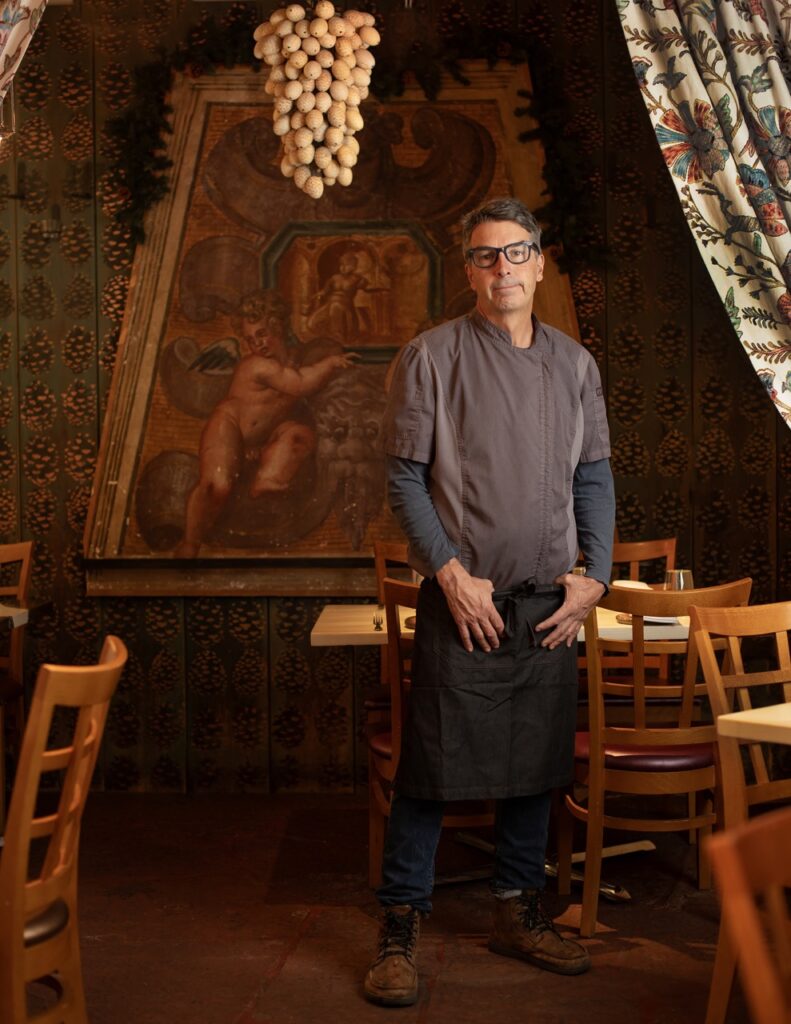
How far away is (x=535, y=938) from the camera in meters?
3.00

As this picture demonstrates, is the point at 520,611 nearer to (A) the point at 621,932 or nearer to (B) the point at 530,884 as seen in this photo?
(B) the point at 530,884

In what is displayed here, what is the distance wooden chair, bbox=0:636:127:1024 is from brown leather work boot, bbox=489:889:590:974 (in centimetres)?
118

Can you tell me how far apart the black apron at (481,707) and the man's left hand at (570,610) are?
0.03 metres

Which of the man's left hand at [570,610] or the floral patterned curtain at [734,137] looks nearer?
the man's left hand at [570,610]

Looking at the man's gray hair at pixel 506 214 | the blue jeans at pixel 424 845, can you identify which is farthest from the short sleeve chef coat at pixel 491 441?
the blue jeans at pixel 424 845

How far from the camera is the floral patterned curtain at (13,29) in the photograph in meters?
3.17

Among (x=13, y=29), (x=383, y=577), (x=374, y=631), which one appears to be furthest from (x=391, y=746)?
(x=13, y=29)

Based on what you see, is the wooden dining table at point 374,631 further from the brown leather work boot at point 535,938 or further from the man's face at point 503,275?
the man's face at point 503,275

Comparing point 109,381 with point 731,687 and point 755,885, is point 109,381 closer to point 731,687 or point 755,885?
point 731,687

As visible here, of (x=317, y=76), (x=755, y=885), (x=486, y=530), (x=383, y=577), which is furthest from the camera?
(x=383, y=577)

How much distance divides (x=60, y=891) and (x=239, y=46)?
3670 millimetres

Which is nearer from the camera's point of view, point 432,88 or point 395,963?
point 395,963

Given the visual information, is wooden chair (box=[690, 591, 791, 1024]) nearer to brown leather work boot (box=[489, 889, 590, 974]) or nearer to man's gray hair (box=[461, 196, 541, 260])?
brown leather work boot (box=[489, 889, 590, 974])

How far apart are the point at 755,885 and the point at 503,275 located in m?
1.83
